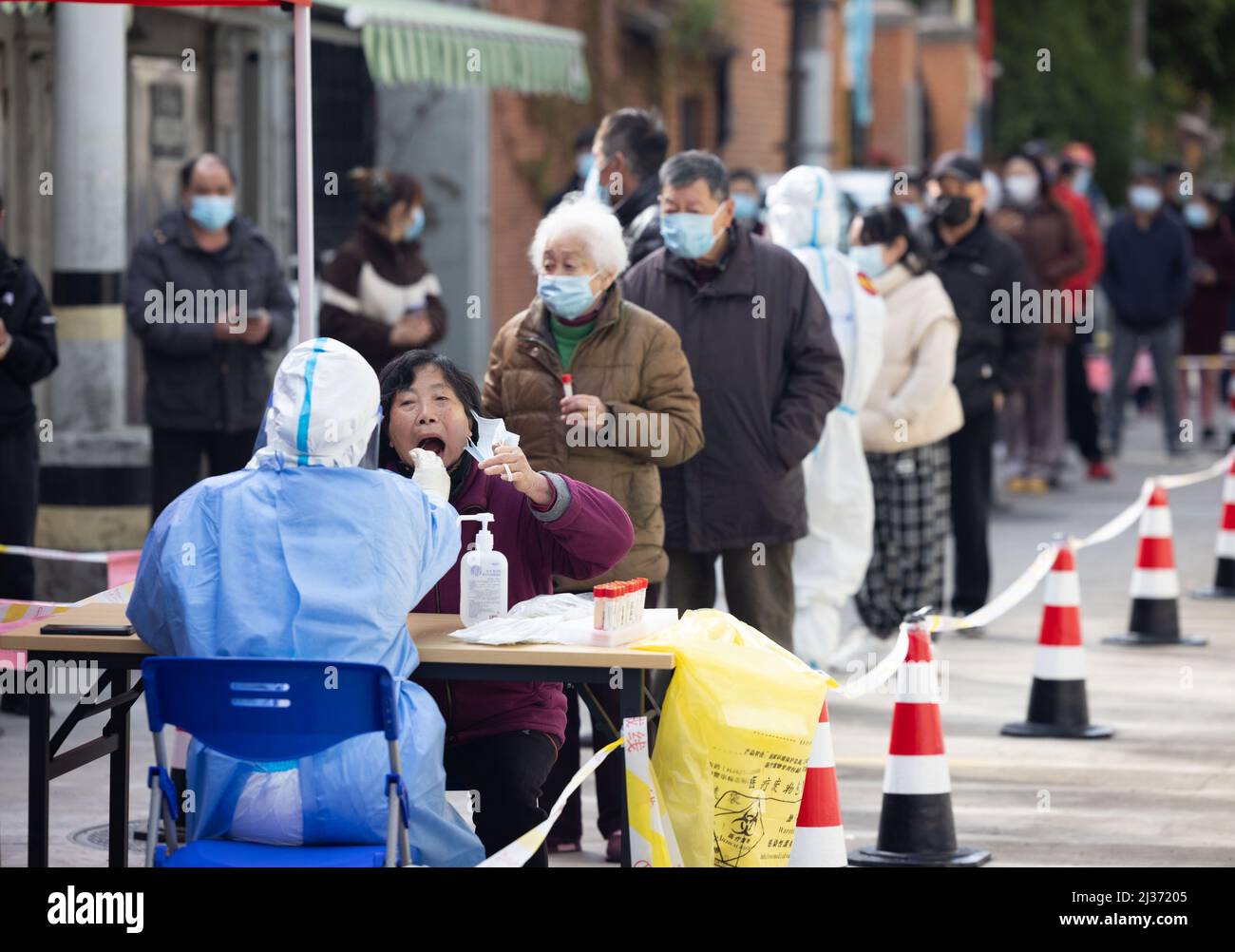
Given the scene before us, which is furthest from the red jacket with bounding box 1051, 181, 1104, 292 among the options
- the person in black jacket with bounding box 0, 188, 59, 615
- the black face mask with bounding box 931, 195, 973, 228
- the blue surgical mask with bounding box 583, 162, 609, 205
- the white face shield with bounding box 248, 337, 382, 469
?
the white face shield with bounding box 248, 337, 382, 469

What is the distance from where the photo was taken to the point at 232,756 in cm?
493

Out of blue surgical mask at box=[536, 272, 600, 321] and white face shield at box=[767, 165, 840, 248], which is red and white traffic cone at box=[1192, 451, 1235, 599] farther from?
blue surgical mask at box=[536, 272, 600, 321]

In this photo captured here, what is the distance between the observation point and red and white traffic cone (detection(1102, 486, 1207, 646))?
1092 cm

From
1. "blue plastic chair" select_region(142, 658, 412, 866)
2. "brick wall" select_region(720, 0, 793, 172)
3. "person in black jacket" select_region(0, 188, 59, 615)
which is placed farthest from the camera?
"brick wall" select_region(720, 0, 793, 172)

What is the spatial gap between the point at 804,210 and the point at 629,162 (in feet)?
3.06

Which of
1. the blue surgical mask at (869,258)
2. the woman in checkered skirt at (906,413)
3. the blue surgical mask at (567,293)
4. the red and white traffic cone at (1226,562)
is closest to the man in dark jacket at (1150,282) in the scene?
the red and white traffic cone at (1226,562)

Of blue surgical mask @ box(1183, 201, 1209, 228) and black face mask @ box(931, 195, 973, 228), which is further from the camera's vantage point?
blue surgical mask @ box(1183, 201, 1209, 228)

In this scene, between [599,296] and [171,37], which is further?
[171,37]

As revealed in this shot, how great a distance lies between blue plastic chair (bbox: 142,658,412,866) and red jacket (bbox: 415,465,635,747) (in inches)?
30.9

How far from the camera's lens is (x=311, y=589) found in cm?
505

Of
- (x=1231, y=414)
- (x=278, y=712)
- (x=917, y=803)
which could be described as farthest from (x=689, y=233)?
(x=1231, y=414)

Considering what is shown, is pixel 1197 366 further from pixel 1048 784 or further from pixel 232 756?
pixel 232 756
